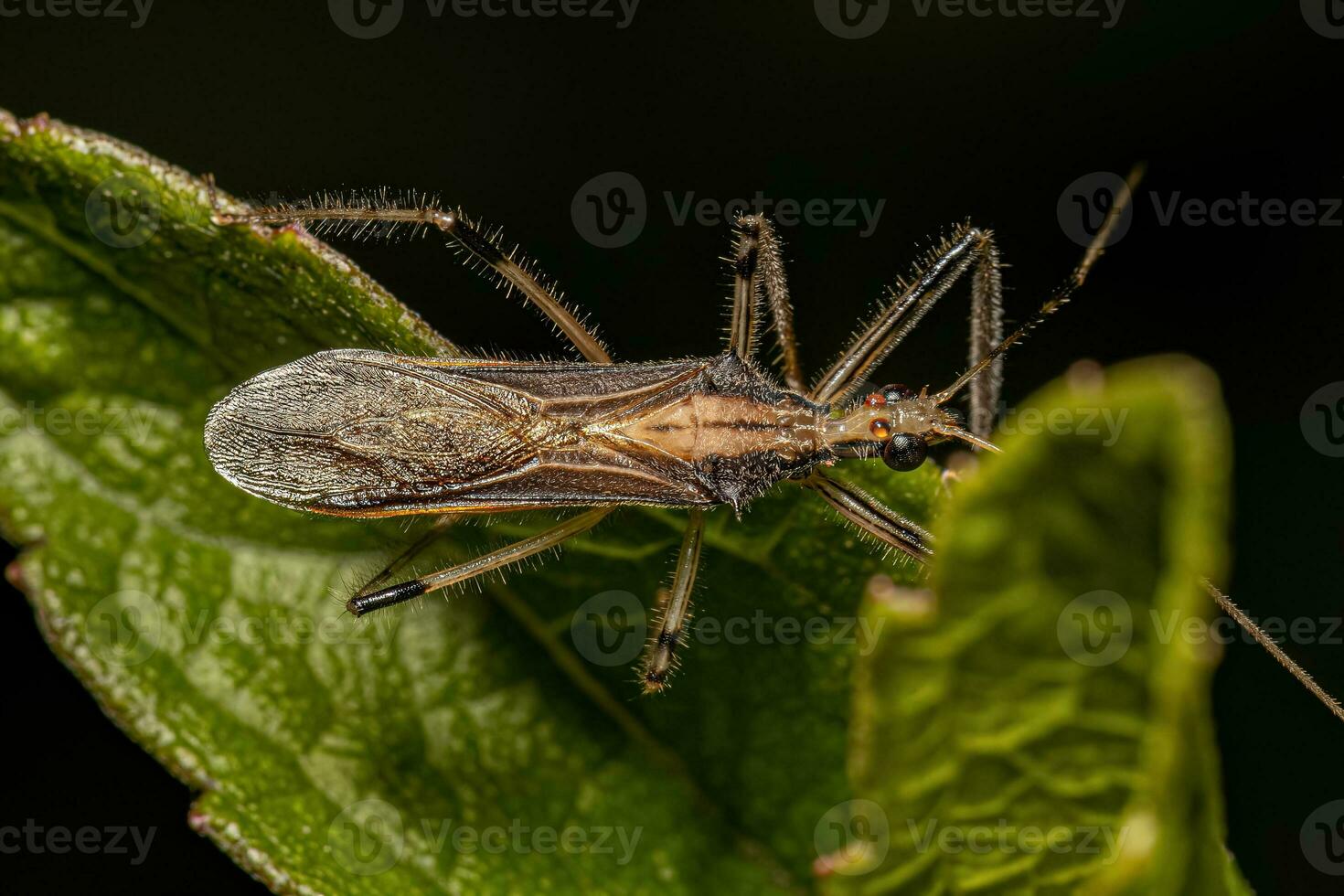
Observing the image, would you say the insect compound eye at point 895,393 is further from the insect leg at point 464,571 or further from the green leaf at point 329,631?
the green leaf at point 329,631

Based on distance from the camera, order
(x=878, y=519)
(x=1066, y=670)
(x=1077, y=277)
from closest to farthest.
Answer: (x=1066, y=670), (x=878, y=519), (x=1077, y=277)

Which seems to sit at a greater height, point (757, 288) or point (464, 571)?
point (757, 288)

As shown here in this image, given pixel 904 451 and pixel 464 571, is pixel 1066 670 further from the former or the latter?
pixel 904 451

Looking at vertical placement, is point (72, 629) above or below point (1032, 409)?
below

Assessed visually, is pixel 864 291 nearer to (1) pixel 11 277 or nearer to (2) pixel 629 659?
(2) pixel 629 659

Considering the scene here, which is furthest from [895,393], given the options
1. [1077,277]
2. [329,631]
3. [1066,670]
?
[1066,670]

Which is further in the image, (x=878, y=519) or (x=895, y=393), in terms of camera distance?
(x=895, y=393)

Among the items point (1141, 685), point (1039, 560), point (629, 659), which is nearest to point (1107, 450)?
point (1039, 560)
